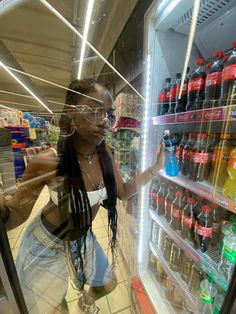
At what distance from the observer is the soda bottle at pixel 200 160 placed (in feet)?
2.72

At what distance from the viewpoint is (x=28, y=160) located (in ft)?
2.69

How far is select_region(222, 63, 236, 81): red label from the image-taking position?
644mm

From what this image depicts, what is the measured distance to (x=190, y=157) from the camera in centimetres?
91

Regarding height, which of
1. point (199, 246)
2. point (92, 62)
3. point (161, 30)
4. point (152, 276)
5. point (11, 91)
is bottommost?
point (152, 276)

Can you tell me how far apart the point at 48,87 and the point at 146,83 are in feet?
2.19

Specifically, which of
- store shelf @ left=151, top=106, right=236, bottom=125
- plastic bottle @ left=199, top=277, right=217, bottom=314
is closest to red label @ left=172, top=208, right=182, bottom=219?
plastic bottle @ left=199, top=277, right=217, bottom=314

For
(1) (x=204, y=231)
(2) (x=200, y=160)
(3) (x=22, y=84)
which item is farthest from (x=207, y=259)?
(3) (x=22, y=84)

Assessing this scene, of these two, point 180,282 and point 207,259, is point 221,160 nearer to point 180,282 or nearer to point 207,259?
point 207,259

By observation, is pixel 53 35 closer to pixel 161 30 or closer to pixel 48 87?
pixel 48 87

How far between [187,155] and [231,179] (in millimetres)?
275

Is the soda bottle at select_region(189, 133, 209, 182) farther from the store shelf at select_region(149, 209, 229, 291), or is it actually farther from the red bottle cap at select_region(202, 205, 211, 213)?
the store shelf at select_region(149, 209, 229, 291)

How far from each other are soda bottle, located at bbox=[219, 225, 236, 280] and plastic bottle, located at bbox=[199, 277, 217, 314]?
223mm

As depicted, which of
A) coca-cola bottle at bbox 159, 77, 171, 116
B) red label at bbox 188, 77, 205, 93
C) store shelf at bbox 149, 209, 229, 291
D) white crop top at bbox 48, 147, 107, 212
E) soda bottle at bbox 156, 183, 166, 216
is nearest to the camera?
store shelf at bbox 149, 209, 229, 291

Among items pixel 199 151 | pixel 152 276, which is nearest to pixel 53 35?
pixel 199 151
